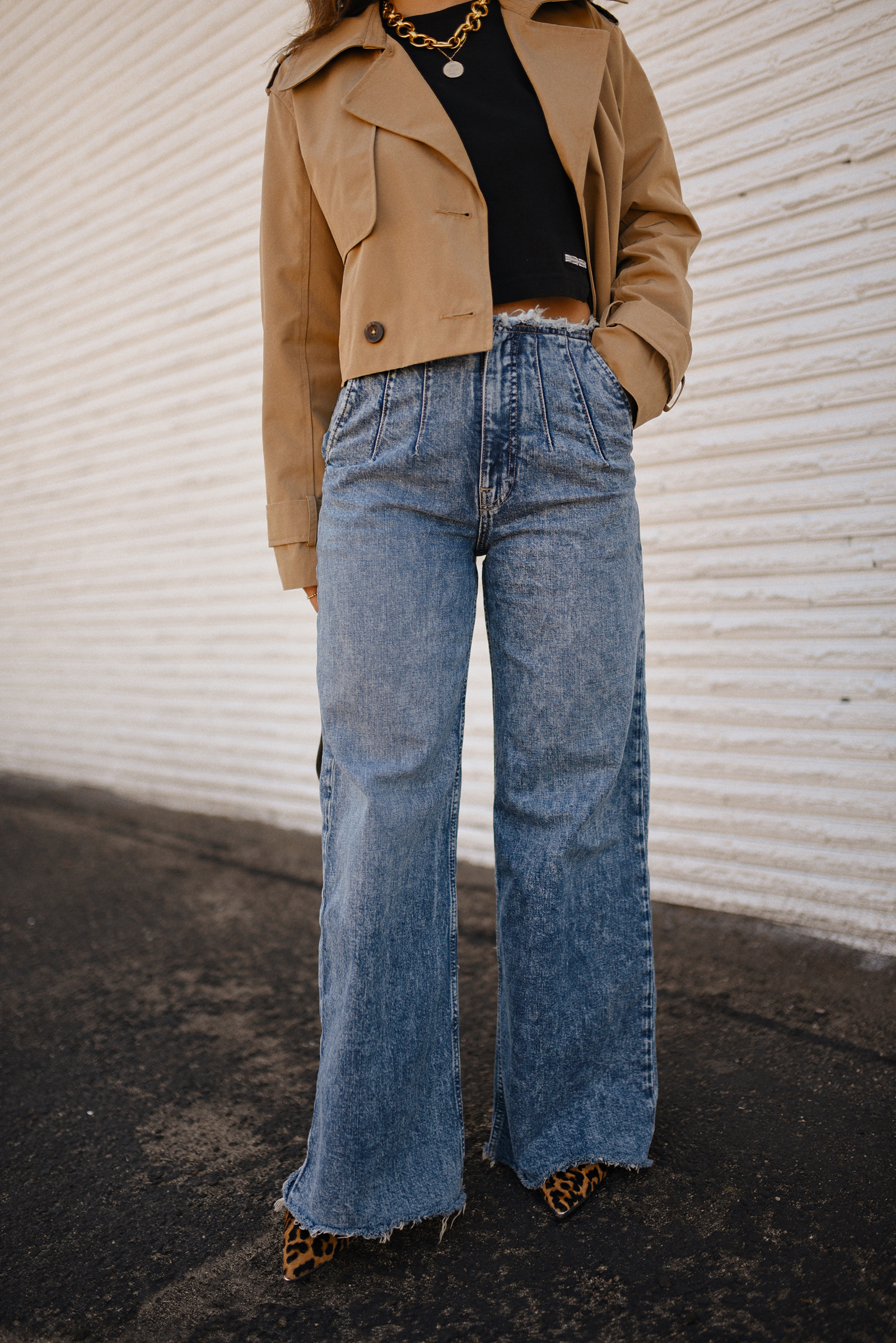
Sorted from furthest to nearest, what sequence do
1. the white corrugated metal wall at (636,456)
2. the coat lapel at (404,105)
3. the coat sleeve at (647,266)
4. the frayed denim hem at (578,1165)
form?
1. the white corrugated metal wall at (636,456)
2. the frayed denim hem at (578,1165)
3. the coat sleeve at (647,266)
4. the coat lapel at (404,105)

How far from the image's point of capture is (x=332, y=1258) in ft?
4.94

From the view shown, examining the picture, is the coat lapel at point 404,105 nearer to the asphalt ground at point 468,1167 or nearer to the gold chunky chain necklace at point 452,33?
the gold chunky chain necklace at point 452,33

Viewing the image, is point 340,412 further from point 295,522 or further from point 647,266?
point 647,266

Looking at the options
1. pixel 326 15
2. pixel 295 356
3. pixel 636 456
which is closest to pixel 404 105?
pixel 326 15

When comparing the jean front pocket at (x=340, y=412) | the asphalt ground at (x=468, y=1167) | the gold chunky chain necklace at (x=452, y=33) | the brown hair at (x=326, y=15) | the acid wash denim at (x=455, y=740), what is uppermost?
the brown hair at (x=326, y=15)

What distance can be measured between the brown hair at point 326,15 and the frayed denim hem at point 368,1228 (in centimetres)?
185

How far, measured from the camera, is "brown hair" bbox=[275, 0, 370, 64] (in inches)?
58.8

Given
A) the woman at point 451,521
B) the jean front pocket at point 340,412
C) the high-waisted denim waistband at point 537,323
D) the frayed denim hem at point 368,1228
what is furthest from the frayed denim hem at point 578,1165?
the high-waisted denim waistband at point 537,323

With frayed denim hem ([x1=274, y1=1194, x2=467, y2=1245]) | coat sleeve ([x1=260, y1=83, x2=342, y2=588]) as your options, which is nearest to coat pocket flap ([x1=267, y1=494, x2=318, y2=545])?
coat sleeve ([x1=260, y1=83, x2=342, y2=588])

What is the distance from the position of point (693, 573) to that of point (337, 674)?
62.7 inches

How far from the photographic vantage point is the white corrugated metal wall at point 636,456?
2408 millimetres

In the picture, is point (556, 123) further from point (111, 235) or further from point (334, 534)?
point (111, 235)

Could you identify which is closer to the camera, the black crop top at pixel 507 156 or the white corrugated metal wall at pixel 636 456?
the black crop top at pixel 507 156

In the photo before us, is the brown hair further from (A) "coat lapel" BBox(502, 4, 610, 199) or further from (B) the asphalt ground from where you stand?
(B) the asphalt ground
